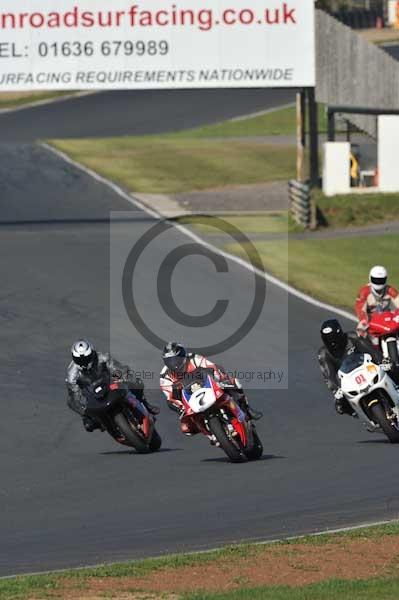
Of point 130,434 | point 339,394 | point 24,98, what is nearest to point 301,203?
point 339,394

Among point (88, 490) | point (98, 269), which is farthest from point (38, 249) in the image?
point (88, 490)

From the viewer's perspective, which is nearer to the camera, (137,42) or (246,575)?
(246,575)

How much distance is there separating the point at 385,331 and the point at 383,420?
2856 millimetres

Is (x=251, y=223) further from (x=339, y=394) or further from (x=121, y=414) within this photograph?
(x=121, y=414)

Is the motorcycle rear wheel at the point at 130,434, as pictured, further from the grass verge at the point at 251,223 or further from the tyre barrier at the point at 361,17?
the tyre barrier at the point at 361,17

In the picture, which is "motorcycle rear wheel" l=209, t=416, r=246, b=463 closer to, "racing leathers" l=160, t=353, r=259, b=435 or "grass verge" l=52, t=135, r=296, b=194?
"racing leathers" l=160, t=353, r=259, b=435

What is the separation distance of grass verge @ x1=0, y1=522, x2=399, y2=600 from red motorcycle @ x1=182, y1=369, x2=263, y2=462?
11.8 ft

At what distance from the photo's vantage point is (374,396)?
55.0ft

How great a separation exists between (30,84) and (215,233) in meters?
6.62

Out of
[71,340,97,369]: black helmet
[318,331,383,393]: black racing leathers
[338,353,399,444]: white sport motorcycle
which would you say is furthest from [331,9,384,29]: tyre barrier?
[71,340,97,369]: black helmet

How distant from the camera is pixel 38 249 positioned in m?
34.3

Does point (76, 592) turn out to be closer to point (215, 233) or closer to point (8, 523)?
point (8, 523)

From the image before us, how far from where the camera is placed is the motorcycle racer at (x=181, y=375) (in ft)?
53.8

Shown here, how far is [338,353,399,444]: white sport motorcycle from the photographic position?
16750 mm
